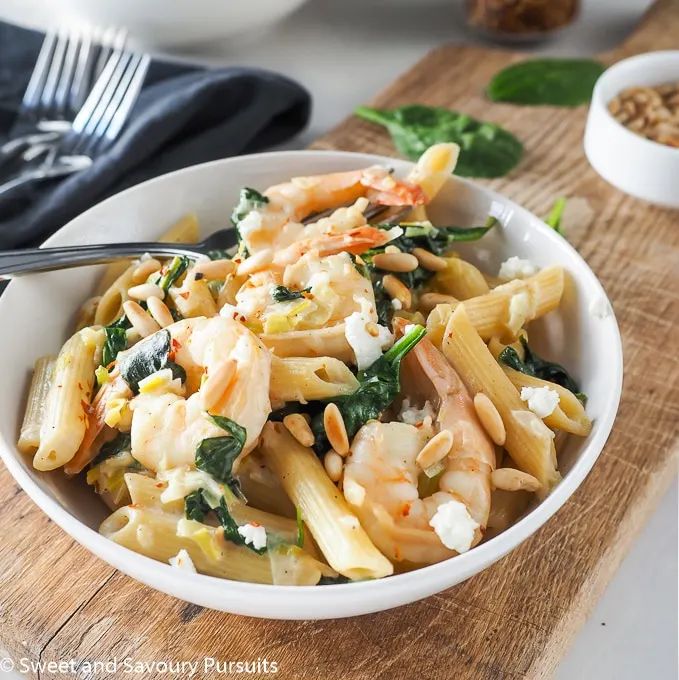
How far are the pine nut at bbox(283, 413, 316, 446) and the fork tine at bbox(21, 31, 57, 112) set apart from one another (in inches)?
79.5

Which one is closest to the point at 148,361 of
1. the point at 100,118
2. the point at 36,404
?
the point at 36,404

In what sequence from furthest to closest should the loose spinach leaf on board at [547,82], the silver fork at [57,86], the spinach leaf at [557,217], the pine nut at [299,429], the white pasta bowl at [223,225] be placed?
the loose spinach leaf on board at [547,82] → the silver fork at [57,86] → the spinach leaf at [557,217] → the pine nut at [299,429] → the white pasta bowl at [223,225]

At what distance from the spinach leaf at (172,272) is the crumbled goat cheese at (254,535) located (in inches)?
26.9

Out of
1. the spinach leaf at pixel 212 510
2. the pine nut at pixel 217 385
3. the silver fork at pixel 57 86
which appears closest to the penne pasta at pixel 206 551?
the spinach leaf at pixel 212 510

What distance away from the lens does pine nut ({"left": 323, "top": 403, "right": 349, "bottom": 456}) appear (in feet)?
5.46

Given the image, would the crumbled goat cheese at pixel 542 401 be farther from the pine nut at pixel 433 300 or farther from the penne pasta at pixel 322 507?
the penne pasta at pixel 322 507

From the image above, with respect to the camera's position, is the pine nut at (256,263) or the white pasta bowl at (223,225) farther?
the pine nut at (256,263)

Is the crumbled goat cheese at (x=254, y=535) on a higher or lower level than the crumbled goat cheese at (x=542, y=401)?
higher

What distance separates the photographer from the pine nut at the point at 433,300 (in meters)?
2.03

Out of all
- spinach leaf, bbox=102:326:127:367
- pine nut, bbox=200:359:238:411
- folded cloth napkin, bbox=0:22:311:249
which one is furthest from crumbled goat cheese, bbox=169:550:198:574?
folded cloth napkin, bbox=0:22:311:249

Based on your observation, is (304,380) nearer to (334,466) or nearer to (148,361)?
(334,466)

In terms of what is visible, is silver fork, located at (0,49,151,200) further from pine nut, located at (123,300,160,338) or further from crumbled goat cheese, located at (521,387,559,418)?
crumbled goat cheese, located at (521,387,559,418)

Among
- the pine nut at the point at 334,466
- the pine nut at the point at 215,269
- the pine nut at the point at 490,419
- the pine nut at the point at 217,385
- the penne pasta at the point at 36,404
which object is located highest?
the pine nut at the point at 217,385

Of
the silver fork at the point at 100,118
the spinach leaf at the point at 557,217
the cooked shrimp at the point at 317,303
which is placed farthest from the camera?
the silver fork at the point at 100,118
